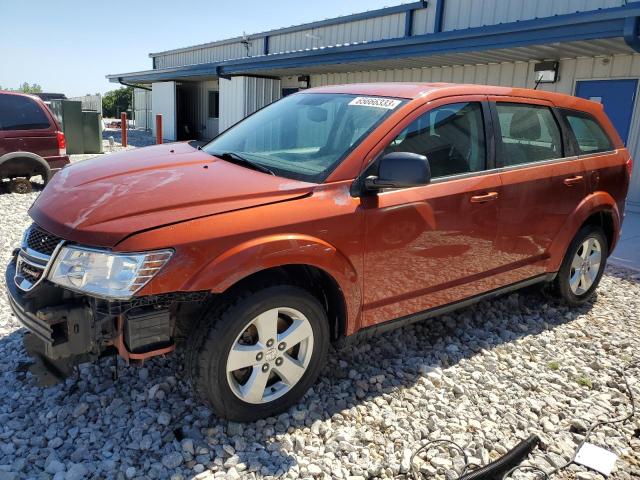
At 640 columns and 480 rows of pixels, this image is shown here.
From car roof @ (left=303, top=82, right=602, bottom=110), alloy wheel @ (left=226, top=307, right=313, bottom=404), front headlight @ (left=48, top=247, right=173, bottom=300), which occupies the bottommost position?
alloy wheel @ (left=226, top=307, right=313, bottom=404)

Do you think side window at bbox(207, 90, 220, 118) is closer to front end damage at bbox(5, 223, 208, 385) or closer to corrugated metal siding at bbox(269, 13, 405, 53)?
corrugated metal siding at bbox(269, 13, 405, 53)

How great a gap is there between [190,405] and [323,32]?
1473cm

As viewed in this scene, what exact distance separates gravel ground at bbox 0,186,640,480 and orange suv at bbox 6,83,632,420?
27 cm

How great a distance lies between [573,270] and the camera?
14.7 ft

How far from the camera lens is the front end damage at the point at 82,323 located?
234 centimetres

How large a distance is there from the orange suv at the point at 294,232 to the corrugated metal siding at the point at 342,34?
10.2 m

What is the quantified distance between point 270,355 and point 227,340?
A: 30 centimetres

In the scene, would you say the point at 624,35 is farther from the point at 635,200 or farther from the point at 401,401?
the point at 401,401

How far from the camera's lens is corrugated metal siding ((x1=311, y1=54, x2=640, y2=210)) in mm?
8781

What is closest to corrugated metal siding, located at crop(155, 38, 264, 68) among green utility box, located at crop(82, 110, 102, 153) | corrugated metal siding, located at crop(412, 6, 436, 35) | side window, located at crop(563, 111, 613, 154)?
green utility box, located at crop(82, 110, 102, 153)

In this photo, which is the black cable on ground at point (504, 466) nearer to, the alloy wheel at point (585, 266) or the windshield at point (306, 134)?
the windshield at point (306, 134)

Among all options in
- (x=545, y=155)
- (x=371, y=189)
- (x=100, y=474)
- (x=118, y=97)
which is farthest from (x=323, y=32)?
(x=118, y=97)

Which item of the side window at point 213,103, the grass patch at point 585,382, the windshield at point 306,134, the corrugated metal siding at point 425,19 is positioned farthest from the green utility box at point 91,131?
the grass patch at point 585,382

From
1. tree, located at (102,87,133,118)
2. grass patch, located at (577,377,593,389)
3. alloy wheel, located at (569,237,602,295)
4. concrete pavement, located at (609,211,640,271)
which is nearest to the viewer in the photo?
grass patch, located at (577,377,593,389)
